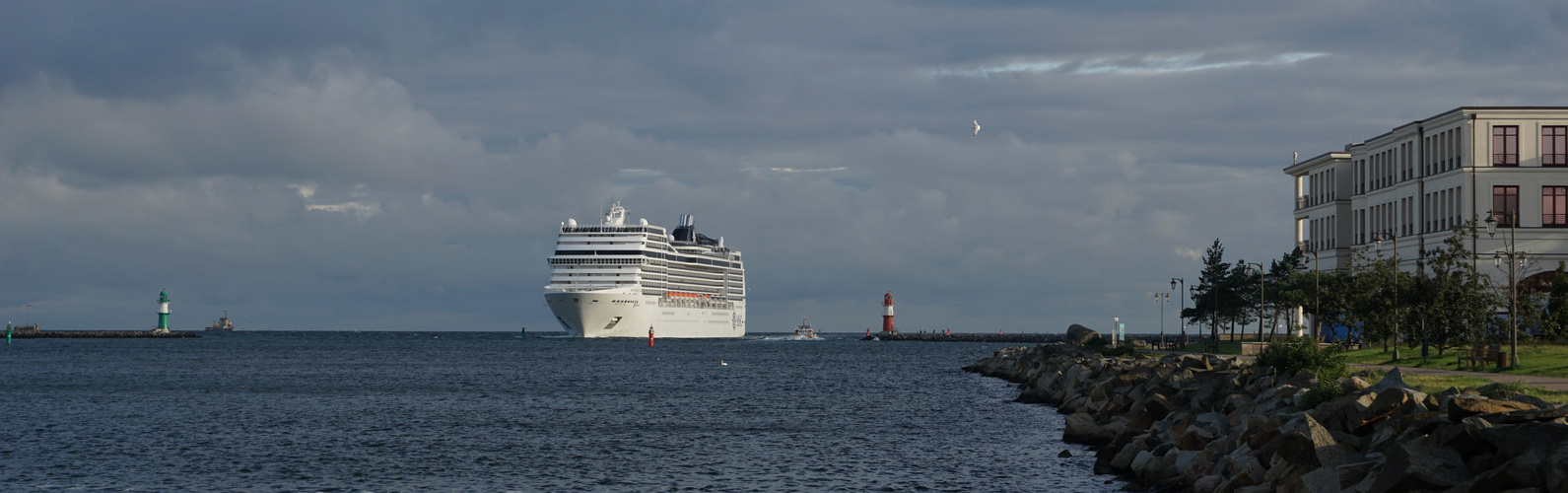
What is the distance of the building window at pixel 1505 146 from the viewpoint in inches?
2210

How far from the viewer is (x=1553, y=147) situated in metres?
56.3

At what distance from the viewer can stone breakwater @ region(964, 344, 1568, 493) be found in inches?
596

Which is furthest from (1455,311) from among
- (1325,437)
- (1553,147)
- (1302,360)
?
(1325,437)

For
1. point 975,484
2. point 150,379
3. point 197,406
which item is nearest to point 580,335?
point 150,379

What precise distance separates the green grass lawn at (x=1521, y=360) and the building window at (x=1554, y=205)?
1221cm

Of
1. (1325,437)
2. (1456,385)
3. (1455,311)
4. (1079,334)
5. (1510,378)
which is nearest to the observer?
(1325,437)

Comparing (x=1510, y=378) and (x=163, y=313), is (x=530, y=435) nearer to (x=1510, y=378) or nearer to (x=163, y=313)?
(x=1510, y=378)

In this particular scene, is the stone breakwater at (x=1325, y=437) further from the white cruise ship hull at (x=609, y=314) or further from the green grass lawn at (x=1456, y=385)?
the white cruise ship hull at (x=609, y=314)

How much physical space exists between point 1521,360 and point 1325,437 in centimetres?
2230

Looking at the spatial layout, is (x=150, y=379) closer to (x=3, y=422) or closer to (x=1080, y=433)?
(x=3, y=422)

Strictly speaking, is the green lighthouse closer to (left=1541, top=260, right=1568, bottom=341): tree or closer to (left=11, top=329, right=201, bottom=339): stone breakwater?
(left=11, top=329, right=201, bottom=339): stone breakwater

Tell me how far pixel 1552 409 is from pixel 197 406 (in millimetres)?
40969

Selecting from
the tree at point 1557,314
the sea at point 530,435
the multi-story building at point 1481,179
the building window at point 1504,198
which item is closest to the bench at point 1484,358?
the tree at point 1557,314

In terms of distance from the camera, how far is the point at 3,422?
37.4m
